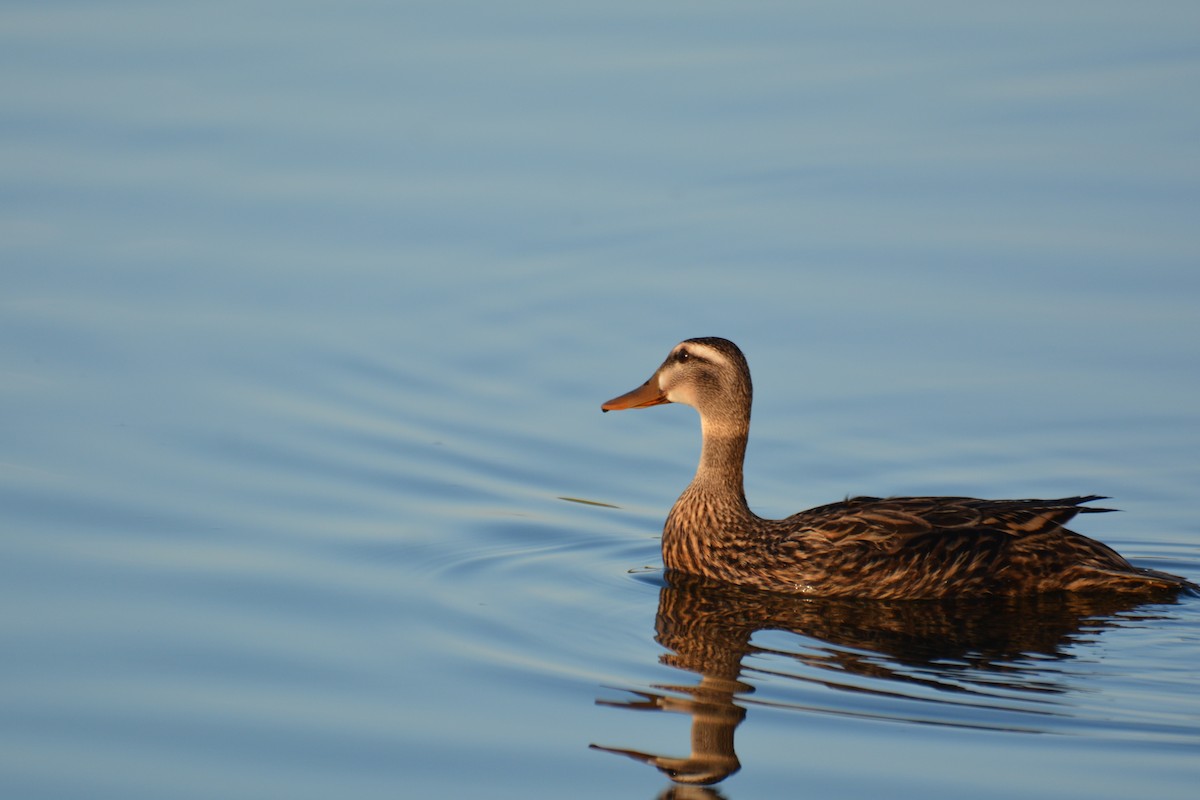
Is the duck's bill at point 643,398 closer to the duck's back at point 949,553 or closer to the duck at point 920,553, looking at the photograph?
the duck at point 920,553

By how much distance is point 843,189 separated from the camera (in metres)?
18.2

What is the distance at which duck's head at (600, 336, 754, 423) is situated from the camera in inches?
495

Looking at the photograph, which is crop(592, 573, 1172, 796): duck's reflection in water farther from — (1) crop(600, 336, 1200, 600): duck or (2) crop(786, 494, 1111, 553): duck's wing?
(2) crop(786, 494, 1111, 553): duck's wing

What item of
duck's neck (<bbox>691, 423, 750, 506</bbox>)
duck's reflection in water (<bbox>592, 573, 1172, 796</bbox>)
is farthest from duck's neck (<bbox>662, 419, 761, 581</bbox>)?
duck's reflection in water (<bbox>592, 573, 1172, 796</bbox>)

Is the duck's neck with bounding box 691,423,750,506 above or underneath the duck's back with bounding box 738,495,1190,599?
above

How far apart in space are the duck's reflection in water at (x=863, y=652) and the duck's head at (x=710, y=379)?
1.15 m

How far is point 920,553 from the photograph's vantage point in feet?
38.4

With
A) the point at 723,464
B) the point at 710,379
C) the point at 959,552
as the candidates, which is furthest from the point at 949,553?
the point at 710,379

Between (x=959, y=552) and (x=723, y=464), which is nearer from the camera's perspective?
(x=959, y=552)

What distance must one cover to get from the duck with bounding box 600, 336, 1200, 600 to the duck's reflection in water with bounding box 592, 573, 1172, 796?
0.10 metres

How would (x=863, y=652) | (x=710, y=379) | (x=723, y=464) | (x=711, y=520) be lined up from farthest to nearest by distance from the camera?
(x=710, y=379) < (x=723, y=464) < (x=711, y=520) < (x=863, y=652)

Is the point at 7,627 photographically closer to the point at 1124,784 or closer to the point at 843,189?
the point at 1124,784

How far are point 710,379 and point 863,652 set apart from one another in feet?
8.61

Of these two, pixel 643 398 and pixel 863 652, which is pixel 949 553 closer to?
pixel 863 652
